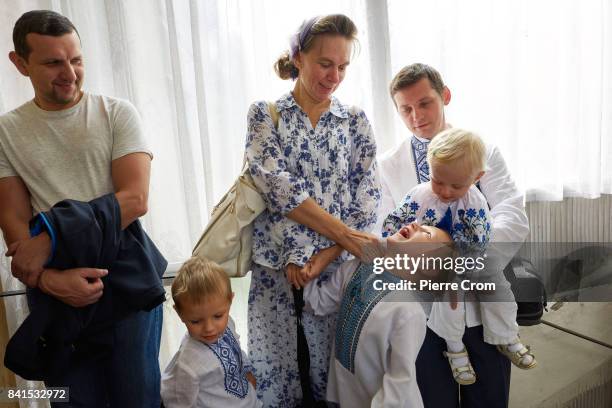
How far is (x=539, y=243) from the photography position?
245cm

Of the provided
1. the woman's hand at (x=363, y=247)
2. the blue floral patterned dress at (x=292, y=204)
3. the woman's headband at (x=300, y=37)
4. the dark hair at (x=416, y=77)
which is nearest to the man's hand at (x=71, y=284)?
the blue floral patterned dress at (x=292, y=204)

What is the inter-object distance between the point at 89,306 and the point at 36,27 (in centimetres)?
74

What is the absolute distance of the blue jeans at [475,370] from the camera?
153 cm

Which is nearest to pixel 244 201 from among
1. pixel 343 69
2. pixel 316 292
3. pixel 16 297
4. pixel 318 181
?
pixel 318 181

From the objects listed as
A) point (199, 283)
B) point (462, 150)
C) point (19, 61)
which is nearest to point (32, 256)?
point (199, 283)

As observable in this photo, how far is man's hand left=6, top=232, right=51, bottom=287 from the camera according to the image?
1256mm

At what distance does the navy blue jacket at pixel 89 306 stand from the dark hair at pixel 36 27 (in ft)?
1.45

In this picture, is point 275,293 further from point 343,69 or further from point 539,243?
point 539,243

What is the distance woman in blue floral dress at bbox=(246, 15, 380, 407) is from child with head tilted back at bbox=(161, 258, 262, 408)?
163 millimetres

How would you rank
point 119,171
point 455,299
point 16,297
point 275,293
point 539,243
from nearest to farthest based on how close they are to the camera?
point 119,171 < point 455,299 < point 275,293 < point 16,297 < point 539,243

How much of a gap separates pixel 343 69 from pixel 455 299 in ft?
2.51

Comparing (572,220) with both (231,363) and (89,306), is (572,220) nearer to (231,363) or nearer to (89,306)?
(231,363)

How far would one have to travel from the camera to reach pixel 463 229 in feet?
4.92

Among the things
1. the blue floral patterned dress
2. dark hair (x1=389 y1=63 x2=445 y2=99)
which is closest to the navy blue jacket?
the blue floral patterned dress
